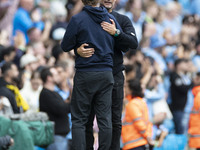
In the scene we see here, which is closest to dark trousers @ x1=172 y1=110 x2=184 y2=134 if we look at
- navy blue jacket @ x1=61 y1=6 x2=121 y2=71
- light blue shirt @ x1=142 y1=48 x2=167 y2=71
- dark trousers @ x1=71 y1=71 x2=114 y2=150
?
light blue shirt @ x1=142 y1=48 x2=167 y2=71

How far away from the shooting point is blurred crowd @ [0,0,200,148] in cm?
964

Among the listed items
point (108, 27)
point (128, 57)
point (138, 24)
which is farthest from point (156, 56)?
Result: point (108, 27)

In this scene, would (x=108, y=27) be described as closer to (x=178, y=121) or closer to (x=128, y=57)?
(x=128, y=57)

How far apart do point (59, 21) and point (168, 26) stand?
4.52 metres

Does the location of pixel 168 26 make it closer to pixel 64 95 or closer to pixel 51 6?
pixel 51 6

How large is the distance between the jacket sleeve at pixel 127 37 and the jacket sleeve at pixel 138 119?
1945mm

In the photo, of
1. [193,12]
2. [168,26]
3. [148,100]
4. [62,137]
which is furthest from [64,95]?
[193,12]

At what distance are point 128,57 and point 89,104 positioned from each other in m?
5.57

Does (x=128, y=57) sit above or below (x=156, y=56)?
above

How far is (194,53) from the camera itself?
48.2 ft

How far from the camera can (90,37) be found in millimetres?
6293

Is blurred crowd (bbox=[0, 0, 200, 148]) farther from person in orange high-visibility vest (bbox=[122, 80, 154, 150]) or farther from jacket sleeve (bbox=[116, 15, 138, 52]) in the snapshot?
jacket sleeve (bbox=[116, 15, 138, 52])

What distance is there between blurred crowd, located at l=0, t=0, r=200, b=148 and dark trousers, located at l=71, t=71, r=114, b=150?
2.38m

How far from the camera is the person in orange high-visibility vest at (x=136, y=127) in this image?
845cm
